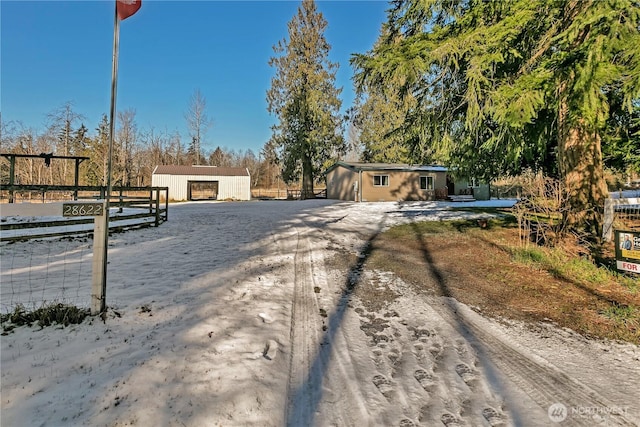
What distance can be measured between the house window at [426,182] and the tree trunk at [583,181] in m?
17.7

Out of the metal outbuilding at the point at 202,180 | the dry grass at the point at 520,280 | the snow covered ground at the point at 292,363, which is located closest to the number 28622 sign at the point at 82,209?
the snow covered ground at the point at 292,363

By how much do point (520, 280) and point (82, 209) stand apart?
21.1ft

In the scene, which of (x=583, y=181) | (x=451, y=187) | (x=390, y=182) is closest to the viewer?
(x=583, y=181)

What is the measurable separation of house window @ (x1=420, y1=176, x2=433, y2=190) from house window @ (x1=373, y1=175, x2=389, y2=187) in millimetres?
3216

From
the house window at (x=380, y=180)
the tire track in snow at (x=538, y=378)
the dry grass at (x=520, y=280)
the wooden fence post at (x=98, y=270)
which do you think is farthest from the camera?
the house window at (x=380, y=180)

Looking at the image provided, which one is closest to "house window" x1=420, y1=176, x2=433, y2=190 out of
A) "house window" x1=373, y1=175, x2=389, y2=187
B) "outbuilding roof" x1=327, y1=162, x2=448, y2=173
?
"outbuilding roof" x1=327, y1=162, x2=448, y2=173

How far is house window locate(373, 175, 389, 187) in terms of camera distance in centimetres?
2345

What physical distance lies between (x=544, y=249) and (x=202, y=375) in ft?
23.5

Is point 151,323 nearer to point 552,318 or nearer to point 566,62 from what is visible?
point 552,318

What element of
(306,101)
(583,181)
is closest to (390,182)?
(306,101)

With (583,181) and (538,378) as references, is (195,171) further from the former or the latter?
(538,378)

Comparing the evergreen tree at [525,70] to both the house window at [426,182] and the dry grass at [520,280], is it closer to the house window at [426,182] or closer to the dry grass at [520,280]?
the dry grass at [520,280]

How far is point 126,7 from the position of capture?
322 centimetres

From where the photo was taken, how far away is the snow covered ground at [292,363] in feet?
6.96
